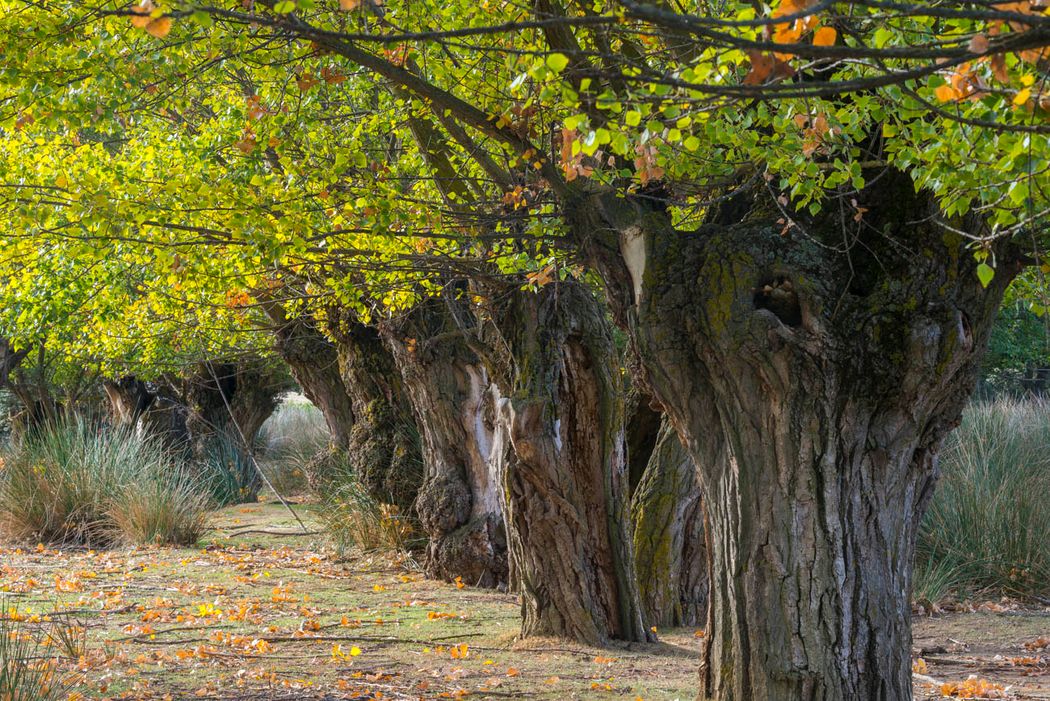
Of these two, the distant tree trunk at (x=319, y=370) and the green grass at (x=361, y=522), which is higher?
the distant tree trunk at (x=319, y=370)

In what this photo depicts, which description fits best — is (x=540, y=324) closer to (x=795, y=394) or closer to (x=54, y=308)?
(x=795, y=394)

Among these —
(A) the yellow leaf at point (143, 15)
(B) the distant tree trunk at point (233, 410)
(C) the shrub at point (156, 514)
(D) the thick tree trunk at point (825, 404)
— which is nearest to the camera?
(A) the yellow leaf at point (143, 15)

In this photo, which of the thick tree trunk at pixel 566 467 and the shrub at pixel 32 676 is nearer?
the shrub at pixel 32 676

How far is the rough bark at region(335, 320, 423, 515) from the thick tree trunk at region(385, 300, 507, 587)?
104 centimetres

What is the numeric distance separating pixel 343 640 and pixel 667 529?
2.90m

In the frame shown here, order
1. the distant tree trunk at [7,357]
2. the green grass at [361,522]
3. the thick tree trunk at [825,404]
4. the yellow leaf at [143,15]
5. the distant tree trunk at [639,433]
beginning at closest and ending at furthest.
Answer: the yellow leaf at [143,15] → the thick tree trunk at [825,404] → the distant tree trunk at [639,433] → the green grass at [361,522] → the distant tree trunk at [7,357]

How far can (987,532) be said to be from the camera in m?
10.9

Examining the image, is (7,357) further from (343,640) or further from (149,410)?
(343,640)

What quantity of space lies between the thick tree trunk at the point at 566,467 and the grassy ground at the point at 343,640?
307 millimetres

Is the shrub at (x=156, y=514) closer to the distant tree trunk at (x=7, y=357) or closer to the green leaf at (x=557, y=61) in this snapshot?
the distant tree trunk at (x=7, y=357)

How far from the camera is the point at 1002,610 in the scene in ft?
33.0

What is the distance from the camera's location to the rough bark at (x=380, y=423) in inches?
492

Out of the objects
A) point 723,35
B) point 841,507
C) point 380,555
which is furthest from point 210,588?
point 723,35

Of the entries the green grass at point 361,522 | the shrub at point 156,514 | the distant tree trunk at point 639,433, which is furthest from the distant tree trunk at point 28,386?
the distant tree trunk at point 639,433
